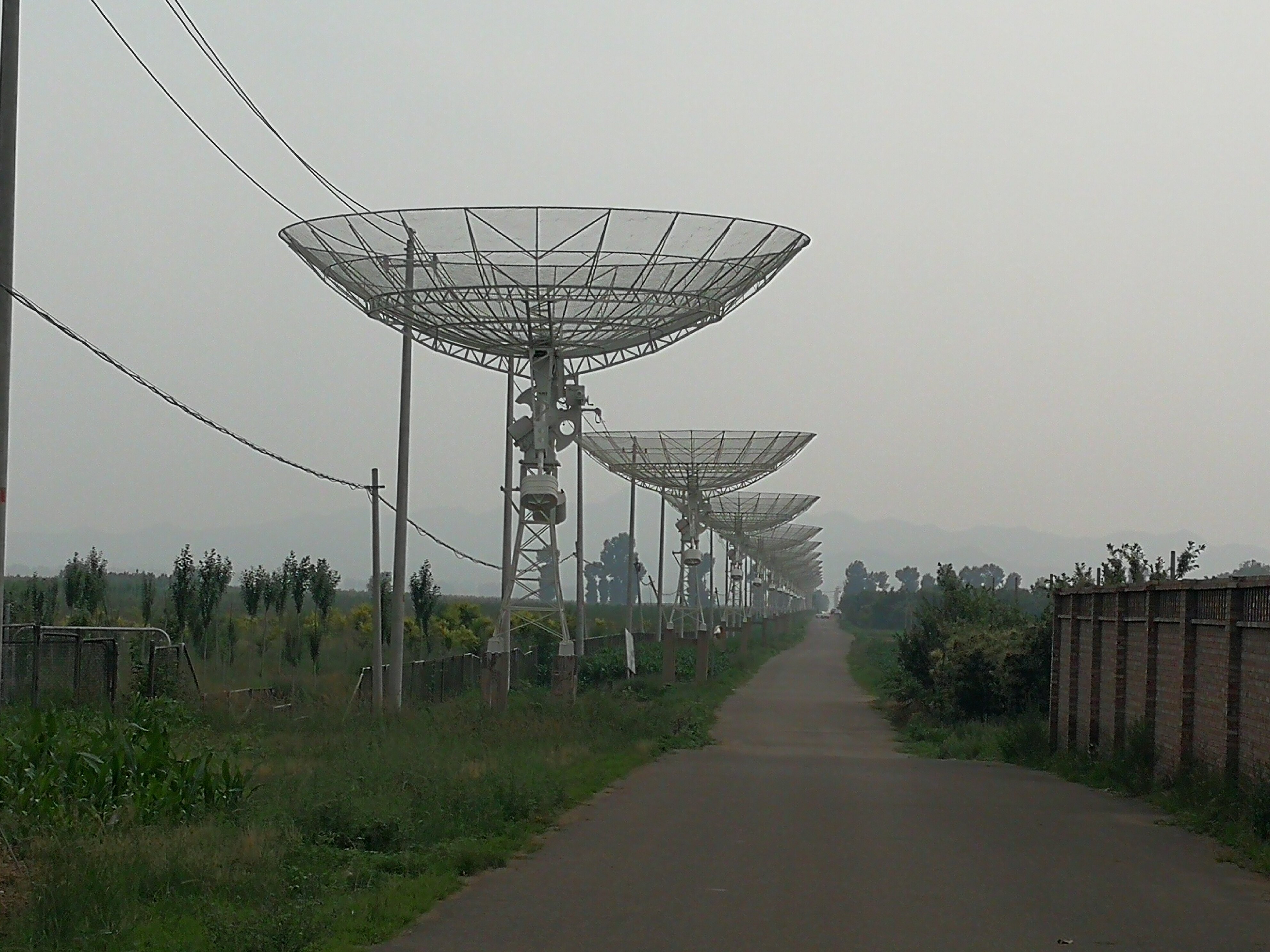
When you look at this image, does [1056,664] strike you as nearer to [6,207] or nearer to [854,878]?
[854,878]

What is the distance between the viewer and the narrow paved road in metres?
9.53

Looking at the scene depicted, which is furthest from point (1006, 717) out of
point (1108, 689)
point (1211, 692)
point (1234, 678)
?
point (1234, 678)

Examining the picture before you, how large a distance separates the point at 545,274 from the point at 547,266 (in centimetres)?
19

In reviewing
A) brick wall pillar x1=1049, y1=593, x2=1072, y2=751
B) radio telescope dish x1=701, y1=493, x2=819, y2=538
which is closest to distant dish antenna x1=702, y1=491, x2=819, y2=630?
radio telescope dish x1=701, y1=493, x2=819, y2=538

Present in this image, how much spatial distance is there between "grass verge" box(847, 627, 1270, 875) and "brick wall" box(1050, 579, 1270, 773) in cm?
28

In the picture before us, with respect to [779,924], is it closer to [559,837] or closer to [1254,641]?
[559,837]

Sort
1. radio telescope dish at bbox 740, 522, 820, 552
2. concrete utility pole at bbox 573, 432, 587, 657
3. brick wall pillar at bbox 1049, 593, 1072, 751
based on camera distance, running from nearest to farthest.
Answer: brick wall pillar at bbox 1049, 593, 1072, 751 → concrete utility pole at bbox 573, 432, 587, 657 → radio telescope dish at bbox 740, 522, 820, 552

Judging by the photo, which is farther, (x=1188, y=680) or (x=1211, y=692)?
(x=1188, y=680)

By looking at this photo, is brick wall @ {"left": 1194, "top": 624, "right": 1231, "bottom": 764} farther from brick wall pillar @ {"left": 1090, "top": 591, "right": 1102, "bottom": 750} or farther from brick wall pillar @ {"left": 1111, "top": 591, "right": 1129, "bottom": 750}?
brick wall pillar @ {"left": 1090, "top": 591, "right": 1102, "bottom": 750}

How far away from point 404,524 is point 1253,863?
18.4 metres

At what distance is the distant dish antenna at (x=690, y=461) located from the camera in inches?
2067

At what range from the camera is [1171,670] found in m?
19.8

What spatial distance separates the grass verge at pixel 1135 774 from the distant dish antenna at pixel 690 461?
546 inches

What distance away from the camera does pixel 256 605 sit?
44.4 metres
